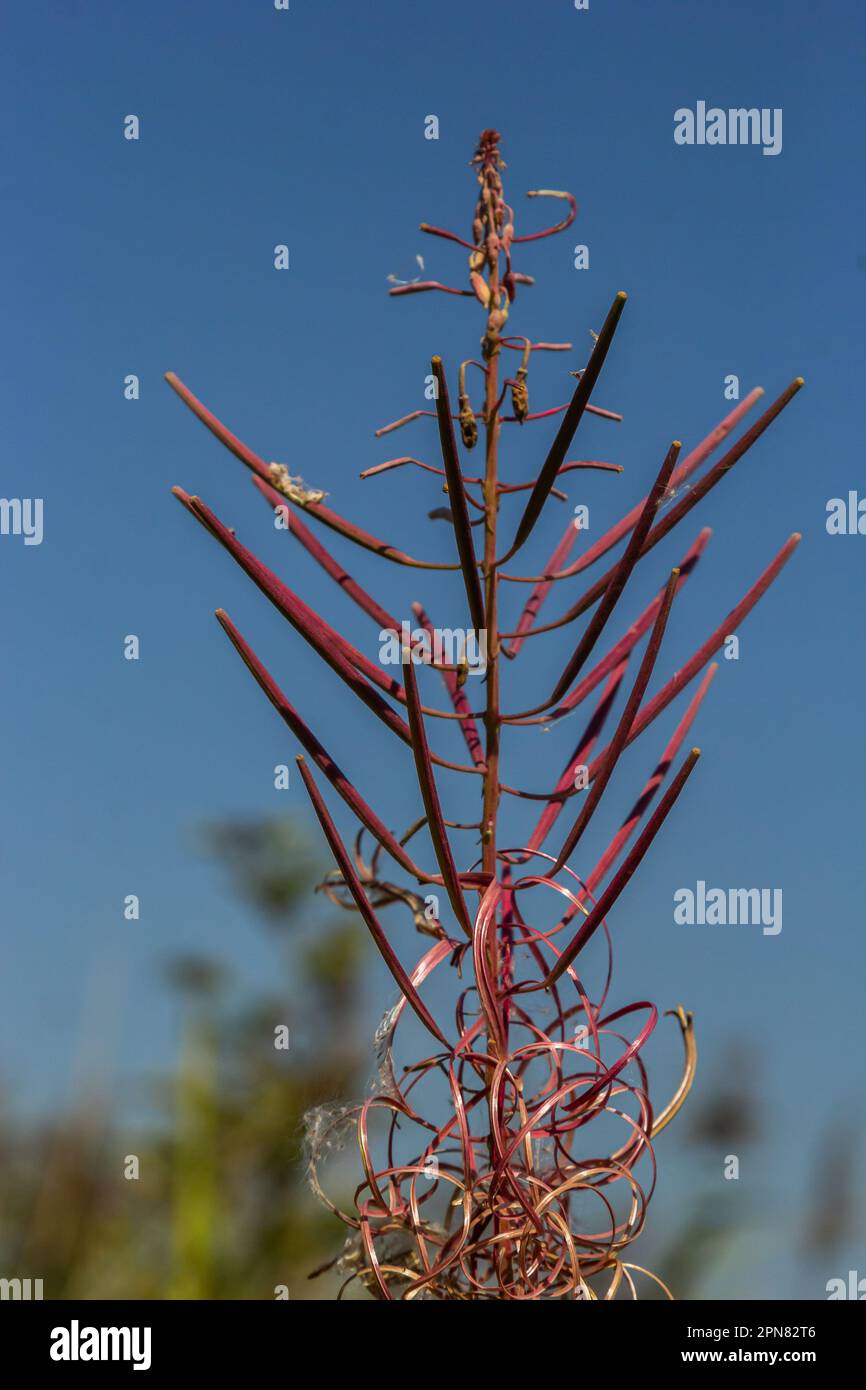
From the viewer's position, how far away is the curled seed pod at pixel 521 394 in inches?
54.7

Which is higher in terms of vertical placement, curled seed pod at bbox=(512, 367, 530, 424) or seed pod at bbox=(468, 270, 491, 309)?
seed pod at bbox=(468, 270, 491, 309)

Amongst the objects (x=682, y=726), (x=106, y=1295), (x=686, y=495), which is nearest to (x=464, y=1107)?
(x=682, y=726)

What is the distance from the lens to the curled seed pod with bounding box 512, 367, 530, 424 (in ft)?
4.56

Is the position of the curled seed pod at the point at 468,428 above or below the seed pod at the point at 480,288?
below

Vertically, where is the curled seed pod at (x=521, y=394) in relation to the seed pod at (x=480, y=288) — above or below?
below

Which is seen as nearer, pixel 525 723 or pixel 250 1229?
pixel 525 723

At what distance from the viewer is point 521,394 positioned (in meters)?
1.39

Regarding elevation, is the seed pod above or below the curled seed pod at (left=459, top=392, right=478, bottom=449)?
above
